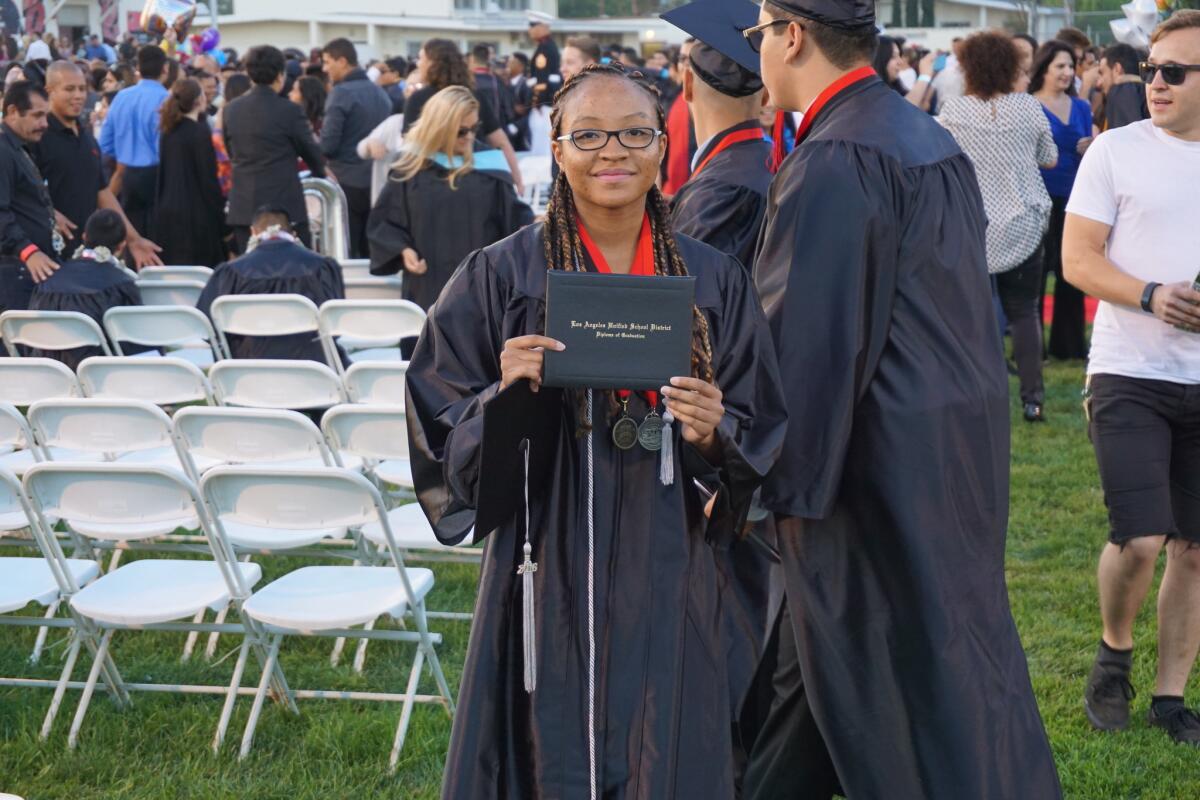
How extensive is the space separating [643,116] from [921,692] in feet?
4.30

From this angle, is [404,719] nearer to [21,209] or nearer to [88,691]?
[88,691]

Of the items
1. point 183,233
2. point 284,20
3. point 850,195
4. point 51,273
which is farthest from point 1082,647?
point 284,20

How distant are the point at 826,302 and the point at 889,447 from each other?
1.09ft

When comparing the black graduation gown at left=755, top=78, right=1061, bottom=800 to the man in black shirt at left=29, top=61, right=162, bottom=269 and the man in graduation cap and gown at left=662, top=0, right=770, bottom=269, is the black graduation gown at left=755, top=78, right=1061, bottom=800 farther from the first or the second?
the man in black shirt at left=29, top=61, right=162, bottom=269

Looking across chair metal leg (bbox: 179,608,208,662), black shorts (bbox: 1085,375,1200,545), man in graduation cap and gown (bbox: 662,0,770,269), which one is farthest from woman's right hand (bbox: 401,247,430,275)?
black shorts (bbox: 1085,375,1200,545)

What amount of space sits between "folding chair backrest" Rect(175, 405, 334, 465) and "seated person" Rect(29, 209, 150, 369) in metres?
3.11

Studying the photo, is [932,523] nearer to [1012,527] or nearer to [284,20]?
[1012,527]

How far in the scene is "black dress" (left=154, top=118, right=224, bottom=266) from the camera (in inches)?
431

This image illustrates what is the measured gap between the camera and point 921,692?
3113 mm

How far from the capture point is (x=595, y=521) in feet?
9.14

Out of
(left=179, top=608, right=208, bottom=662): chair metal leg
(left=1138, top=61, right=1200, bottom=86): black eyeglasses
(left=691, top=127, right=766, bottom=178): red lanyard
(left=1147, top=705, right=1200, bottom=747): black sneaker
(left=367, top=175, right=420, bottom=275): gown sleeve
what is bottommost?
(left=1147, top=705, right=1200, bottom=747): black sneaker

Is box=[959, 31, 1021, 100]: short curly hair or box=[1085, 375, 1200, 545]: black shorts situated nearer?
box=[1085, 375, 1200, 545]: black shorts

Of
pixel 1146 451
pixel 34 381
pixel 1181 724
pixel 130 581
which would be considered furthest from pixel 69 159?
pixel 1181 724

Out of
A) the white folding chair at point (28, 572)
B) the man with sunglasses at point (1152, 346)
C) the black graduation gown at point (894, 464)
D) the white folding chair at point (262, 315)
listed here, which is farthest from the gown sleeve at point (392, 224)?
the black graduation gown at point (894, 464)
